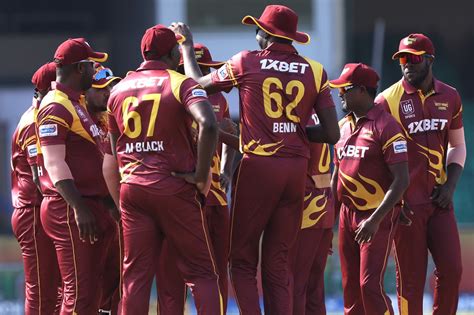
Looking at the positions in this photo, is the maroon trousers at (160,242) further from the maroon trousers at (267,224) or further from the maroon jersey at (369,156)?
the maroon jersey at (369,156)

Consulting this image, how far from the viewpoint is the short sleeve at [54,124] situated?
26.7ft

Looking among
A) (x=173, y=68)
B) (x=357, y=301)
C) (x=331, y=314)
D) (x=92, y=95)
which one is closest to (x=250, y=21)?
(x=173, y=68)

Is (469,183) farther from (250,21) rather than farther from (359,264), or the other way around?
(250,21)

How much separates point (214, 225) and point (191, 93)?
Answer: 1.41 m

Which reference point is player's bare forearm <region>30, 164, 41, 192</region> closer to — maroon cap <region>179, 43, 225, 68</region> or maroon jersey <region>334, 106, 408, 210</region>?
maroon cap <region>179, 43, 225, 68</region>

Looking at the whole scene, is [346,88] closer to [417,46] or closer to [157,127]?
[417,46]

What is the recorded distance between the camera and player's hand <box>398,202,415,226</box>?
9031mm

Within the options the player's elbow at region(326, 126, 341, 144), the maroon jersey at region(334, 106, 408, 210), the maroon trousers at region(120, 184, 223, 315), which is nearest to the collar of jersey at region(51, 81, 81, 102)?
the maroon trousers at region(120, 184, 223, 315)

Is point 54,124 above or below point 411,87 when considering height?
above

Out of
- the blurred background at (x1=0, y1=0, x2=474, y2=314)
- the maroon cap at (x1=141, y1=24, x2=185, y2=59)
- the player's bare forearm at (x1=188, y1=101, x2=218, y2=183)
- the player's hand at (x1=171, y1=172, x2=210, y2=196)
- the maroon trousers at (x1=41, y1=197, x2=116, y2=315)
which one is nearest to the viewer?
the player's bare forearm at (x1=188, y1=101, x2=218, y2=183)

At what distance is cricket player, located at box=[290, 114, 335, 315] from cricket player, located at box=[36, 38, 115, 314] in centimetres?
139

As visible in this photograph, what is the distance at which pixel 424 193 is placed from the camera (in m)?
9.18

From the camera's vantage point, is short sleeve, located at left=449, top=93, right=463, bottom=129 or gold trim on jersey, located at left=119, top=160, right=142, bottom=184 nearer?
gold trim on jersey, located at left=119, top=160, right=142, bottom=184

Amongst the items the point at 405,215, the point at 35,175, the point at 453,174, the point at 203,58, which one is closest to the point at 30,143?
the point at 35,175
